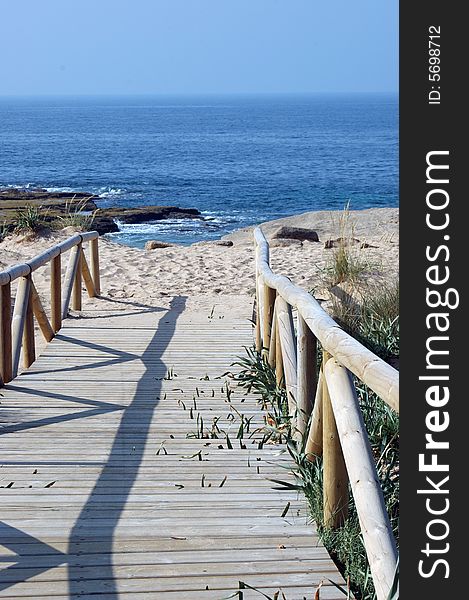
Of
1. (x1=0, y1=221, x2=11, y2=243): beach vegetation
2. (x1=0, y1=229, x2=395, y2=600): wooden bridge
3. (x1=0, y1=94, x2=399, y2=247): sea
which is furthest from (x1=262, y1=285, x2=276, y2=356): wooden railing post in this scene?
(x1=0, y1=94, x2=399, y2=247): sea

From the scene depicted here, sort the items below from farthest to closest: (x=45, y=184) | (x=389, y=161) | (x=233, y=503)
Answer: (x=389, y=161)
(x=45, y=184)
(x=233, y=503)

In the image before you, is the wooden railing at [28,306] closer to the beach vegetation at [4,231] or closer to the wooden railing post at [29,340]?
the wooden railing post at [29,340]

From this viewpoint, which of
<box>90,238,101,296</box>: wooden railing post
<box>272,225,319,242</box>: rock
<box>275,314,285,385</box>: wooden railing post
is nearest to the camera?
<box>275,314,285,385</box>: wooden railing post

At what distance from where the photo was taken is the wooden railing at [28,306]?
21.4ft

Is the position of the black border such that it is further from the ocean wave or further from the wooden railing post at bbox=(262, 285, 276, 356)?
the ocean wave

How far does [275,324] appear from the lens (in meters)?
6.28

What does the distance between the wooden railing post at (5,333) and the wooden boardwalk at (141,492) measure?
13cm

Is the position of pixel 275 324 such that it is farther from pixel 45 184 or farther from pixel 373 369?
pixel 45 184

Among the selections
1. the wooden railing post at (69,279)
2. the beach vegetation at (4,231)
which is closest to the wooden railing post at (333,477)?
the wooden railing post at (69,279)

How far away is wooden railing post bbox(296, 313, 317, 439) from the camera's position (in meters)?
4.82

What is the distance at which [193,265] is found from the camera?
14.6 m

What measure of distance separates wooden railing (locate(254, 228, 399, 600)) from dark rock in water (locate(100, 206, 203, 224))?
25983mm

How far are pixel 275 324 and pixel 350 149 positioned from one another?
238 ft

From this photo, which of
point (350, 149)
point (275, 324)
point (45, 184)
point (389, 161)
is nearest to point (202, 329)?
point (275, 324)
